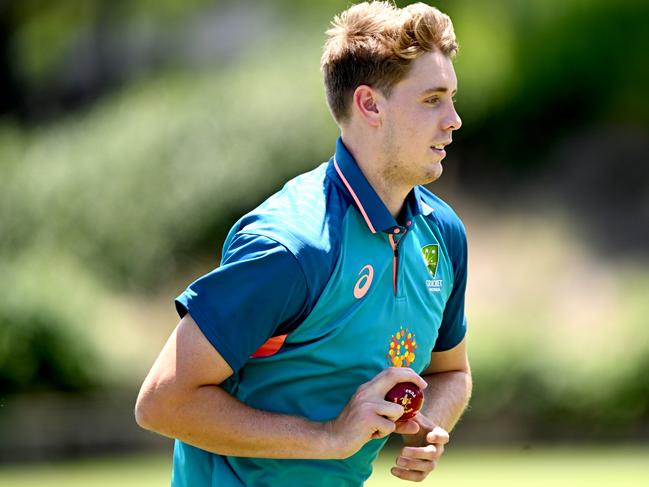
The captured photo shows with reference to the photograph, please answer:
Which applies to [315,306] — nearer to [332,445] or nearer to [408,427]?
[332,445]

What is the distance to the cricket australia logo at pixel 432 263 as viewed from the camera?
3893mm

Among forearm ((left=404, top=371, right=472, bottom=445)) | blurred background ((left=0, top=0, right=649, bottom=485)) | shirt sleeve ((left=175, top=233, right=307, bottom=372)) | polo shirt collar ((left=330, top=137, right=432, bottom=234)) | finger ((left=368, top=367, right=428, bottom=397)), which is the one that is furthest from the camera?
blurred background ((left=0, top=0, right=649, bottom=485))

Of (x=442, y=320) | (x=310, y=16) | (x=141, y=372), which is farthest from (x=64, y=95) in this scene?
A: (x=442, y=320)

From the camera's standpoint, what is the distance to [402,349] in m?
3.73


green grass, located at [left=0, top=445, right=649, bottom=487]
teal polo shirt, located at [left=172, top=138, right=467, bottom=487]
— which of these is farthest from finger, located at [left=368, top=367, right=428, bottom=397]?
green grass, located at [left=0, top=445, right=649, bottom=487]

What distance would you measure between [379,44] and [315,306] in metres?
0.84

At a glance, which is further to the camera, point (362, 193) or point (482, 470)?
point (482, 470)

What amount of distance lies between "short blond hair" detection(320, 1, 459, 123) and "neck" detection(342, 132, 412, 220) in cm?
12

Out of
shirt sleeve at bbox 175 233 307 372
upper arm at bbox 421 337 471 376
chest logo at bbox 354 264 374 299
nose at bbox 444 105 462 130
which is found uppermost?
nose at bbox 444 105 462 130

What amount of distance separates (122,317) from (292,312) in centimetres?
1026

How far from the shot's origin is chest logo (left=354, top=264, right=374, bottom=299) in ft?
11.7

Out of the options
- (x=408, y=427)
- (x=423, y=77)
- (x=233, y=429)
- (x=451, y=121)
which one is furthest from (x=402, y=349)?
(x=423, y=77)

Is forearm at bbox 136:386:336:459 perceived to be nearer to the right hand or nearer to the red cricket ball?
the right hand

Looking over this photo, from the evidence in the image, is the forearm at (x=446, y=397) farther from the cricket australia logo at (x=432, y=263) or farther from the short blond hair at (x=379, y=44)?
the short blond hair at (x=379, y=44)
